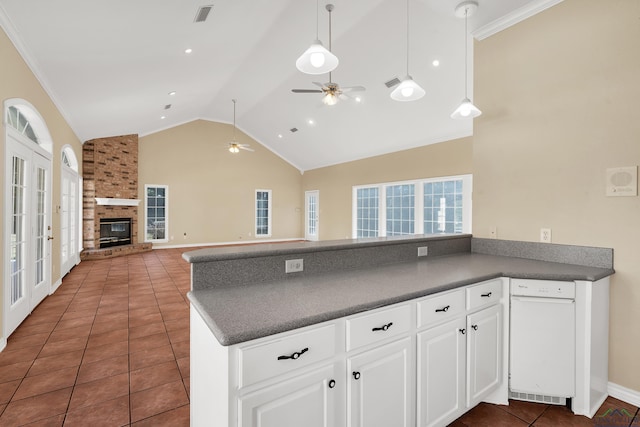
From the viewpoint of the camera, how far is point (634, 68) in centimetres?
207

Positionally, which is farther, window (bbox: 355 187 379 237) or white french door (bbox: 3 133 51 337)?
window (bbox: 355 187 379 237)

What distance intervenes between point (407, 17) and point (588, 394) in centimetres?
427

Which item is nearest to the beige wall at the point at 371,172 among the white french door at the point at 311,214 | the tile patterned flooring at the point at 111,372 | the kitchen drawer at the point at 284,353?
the white french door at the point at 311,214

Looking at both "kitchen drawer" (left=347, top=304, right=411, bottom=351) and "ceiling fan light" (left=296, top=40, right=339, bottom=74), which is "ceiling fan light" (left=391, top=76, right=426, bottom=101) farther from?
"kitchen drawer" (left=347, top=304, right=411, bottom=351)

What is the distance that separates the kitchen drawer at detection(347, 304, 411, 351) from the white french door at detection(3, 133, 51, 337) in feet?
11.2

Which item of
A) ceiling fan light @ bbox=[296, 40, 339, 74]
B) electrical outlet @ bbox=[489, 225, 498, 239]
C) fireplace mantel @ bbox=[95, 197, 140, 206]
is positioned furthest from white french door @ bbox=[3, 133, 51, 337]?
electrical outlet @ bbox=[489, 225, 498, 239]

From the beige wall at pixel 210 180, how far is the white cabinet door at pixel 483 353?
9378 mm

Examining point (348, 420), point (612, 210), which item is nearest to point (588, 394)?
point (612, 210)

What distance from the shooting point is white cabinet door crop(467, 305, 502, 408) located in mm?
1884

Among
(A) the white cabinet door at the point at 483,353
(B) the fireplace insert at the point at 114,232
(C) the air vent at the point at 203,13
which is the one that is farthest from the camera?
(B) the fireplace insert at the point at 114,232

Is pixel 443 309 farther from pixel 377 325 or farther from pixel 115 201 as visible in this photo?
pixel 115 201

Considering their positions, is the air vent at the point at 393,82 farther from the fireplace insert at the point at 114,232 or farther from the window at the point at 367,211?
the fireplace insert at the point at 114,232

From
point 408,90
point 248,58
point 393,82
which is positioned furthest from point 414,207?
point 408,90

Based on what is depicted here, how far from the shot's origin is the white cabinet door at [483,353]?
1.88m
